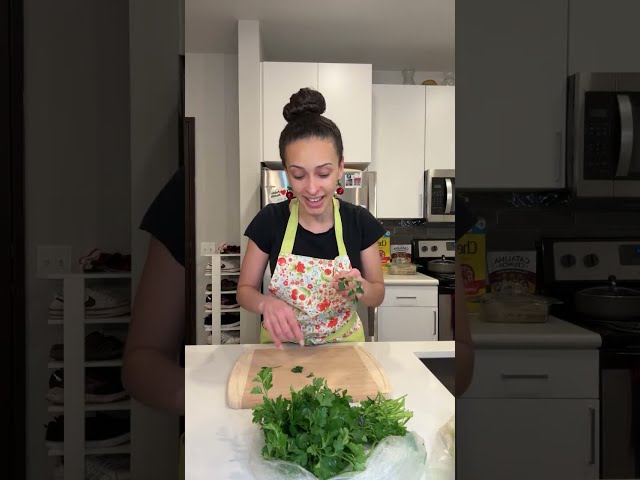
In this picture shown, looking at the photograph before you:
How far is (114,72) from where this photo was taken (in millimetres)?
439

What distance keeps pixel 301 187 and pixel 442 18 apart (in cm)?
25

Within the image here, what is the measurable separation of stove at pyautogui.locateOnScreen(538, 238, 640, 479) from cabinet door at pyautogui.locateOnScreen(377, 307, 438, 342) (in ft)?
1.03

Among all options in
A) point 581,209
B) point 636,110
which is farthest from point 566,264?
point 636,110

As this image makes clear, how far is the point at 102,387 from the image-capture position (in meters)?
0.47

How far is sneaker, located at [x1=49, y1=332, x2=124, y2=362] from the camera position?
455 millimetres

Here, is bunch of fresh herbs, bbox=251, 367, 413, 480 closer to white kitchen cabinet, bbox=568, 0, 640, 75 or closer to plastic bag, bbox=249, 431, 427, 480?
plastic bag, bbox=249, 431, 427, 480

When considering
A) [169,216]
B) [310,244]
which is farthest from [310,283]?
[169,216]

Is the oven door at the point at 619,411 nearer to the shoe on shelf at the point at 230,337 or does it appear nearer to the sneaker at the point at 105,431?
the shoe on shelf at the point at 230,337

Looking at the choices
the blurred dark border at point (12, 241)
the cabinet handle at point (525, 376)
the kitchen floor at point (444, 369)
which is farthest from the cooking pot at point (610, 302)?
the blurred dark border at point (12, 241)

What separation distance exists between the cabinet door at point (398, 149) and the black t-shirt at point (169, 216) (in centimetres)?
20

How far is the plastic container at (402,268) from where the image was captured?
497mm

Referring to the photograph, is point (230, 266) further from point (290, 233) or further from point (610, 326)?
point (610, 326)

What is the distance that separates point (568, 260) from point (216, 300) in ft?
1.88

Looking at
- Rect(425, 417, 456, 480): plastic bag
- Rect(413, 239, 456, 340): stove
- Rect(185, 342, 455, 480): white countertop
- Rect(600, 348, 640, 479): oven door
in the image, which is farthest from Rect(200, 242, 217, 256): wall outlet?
Rect(600, 348, 640, 479): oven door
